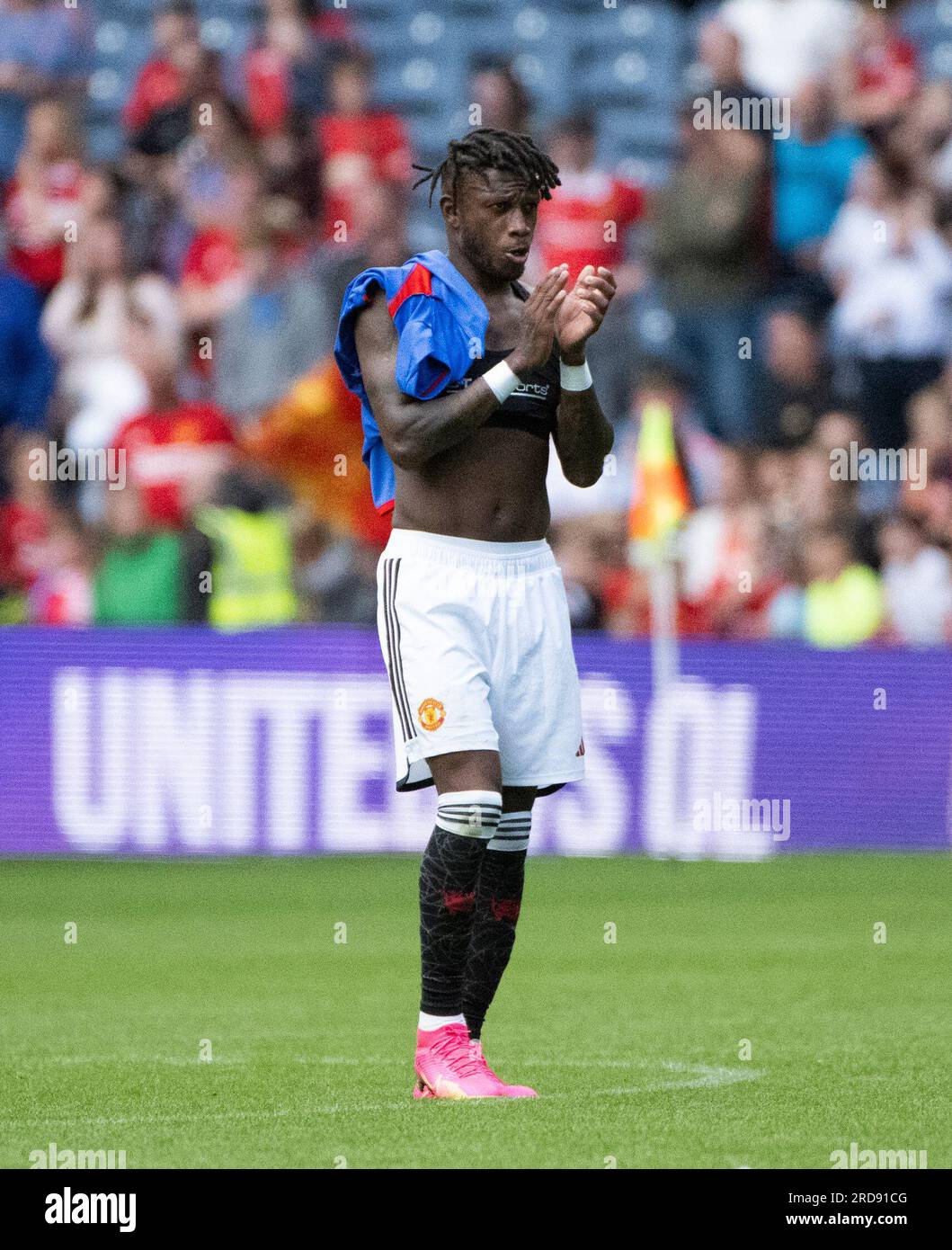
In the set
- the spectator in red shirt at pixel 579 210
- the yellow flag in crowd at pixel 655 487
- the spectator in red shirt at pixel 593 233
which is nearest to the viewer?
the yellow flag in crowd at pixel 655 487

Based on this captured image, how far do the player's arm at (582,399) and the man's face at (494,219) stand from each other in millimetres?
193

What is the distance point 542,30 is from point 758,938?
9769 millimetres

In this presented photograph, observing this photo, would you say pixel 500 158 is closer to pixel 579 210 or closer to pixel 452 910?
pixel 452 910

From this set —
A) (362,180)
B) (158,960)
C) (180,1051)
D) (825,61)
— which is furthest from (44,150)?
(180,1051)

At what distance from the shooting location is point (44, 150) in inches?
693

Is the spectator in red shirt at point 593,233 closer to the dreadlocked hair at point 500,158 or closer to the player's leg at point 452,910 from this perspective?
the dreadlocked hair at point 500,158

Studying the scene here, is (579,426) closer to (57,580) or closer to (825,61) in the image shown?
(57,580)

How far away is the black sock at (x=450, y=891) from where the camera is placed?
6.14 metres

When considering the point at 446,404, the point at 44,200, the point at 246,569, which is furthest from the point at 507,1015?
the point at 44,200

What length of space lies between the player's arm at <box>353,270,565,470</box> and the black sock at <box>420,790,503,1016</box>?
88 centimetres

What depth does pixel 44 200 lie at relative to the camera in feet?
57.2
